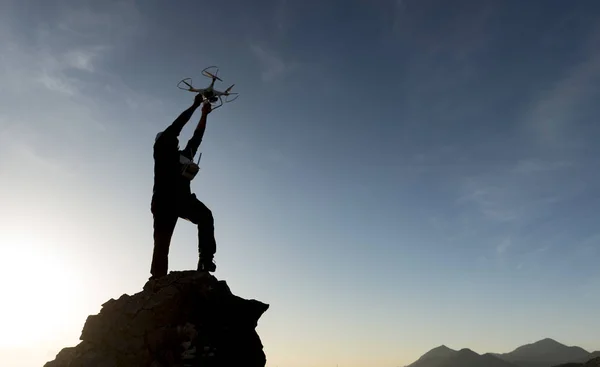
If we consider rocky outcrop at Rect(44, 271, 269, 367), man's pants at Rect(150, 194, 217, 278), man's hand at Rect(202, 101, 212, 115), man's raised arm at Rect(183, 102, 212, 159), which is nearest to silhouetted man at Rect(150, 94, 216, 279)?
man's pants at Rect(150, 194, 217, 278)

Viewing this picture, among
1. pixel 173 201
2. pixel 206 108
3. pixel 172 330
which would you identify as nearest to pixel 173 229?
pixel 173 201

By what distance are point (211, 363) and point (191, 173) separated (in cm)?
530

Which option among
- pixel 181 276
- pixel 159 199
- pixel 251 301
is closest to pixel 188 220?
pixel 159 199

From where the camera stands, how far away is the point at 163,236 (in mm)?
10773

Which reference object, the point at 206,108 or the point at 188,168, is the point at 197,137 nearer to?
the point at 206,108

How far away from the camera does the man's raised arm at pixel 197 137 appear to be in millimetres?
11402

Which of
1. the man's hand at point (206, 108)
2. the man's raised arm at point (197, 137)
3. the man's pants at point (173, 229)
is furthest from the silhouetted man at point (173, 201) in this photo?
the man's hand at point (206, 108)

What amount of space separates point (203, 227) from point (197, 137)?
296 cm

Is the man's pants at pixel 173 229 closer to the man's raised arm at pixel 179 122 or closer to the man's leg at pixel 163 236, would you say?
the man's leg at pixel 163 236

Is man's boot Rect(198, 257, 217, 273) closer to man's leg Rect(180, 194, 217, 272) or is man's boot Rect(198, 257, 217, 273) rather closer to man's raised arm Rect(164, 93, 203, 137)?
man's leg Rect(180, 194, 217, 272)

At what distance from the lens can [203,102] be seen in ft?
39.5

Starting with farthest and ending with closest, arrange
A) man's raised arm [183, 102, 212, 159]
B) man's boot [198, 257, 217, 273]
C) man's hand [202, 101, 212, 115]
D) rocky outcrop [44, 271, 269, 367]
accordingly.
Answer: man's hand [202, 101, 212, 115] → man's raised arm [183, 102, 212, 159] → man's boot [198, 257, 217, 273] → rocky outcrop [44, 271, 269, 367]

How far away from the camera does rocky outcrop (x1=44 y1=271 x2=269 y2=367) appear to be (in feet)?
26.2

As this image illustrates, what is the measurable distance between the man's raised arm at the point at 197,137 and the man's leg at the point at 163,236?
1.94m
